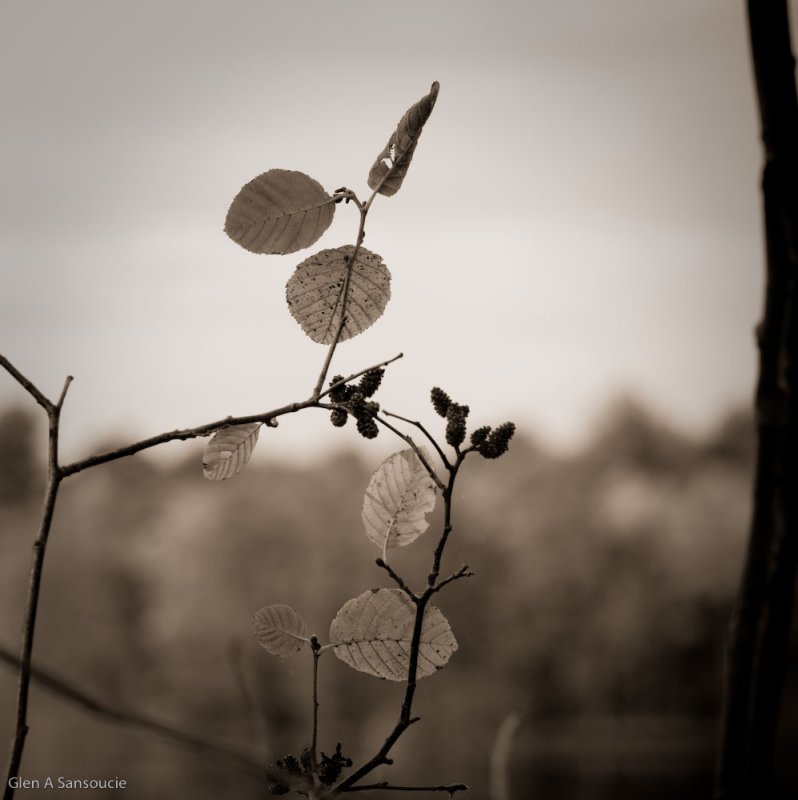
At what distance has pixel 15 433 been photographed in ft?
51.1

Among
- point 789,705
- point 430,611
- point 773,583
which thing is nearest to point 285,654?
point 430,611

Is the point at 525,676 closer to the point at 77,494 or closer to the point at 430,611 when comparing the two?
the point at 77,494

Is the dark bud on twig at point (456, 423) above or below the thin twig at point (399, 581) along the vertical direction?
above

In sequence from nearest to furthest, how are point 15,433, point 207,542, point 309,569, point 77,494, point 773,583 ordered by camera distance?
point 773,583 < point 309,569 < point 207,542 < point 77,494 < point 15,433

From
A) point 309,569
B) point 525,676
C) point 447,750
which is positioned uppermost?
point 309,569

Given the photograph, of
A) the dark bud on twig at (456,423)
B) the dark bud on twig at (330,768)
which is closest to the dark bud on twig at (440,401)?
the dark bud on twig at (456,423)

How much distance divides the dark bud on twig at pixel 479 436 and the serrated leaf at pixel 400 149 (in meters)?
0.09

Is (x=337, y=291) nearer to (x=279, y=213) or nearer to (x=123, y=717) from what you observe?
(x=279, y=213)

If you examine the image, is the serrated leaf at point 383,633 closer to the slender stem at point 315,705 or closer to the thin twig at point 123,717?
the slender stem at point 315,705

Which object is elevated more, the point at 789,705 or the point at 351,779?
the point at 351,779

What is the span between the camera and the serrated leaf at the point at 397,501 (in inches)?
11.6

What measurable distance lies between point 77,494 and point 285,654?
12801 millimetres

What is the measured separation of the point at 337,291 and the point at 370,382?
5cm

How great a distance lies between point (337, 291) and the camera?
12.5 inches
